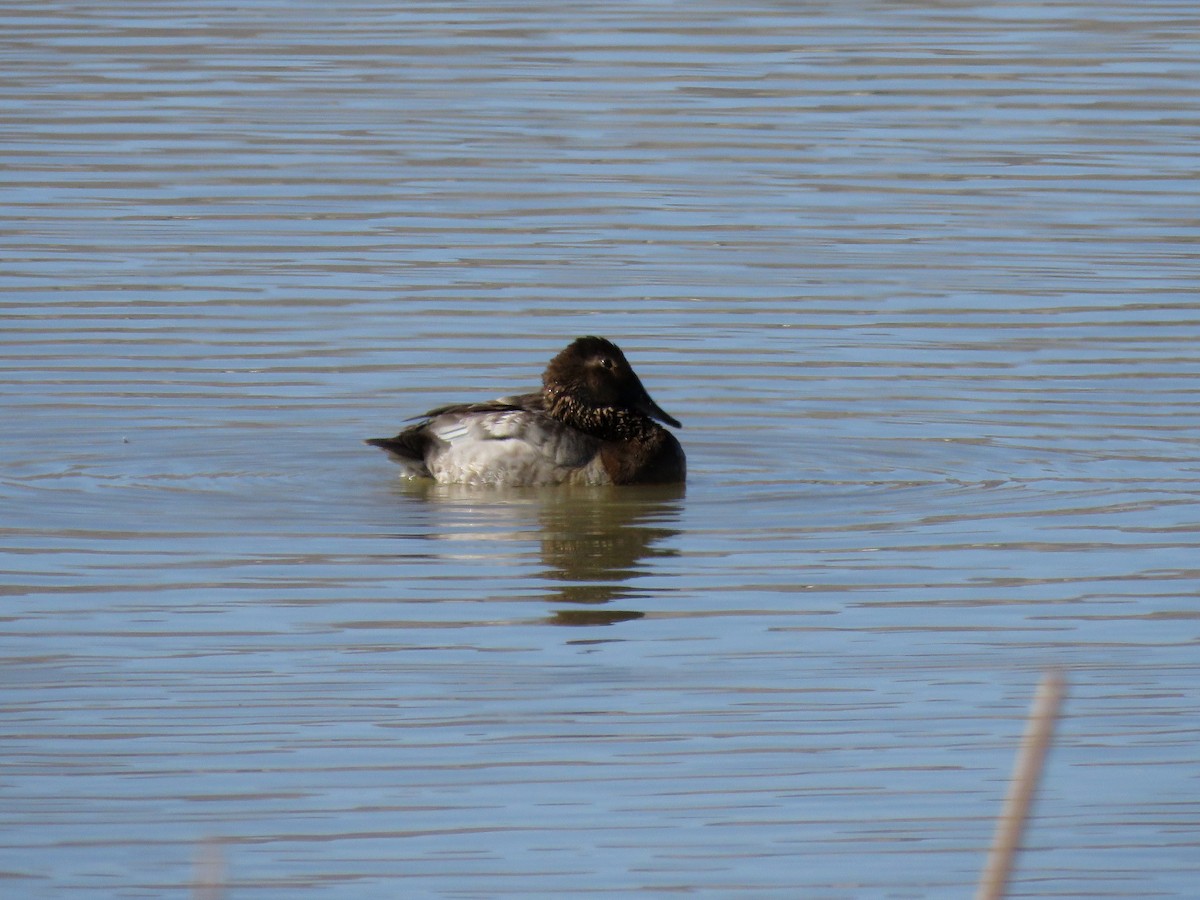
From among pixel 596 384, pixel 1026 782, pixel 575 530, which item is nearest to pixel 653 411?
pixel 596 384

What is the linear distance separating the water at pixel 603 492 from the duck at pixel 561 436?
22cm

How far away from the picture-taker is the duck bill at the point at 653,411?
12.7 m

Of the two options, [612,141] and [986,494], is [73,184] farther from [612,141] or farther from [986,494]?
[986,494]

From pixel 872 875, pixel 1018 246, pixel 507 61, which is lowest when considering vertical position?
pixel 872 875

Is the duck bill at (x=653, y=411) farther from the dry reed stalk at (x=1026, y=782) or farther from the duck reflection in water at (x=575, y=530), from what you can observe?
the dry reed stalk at (x=1026, y=782)

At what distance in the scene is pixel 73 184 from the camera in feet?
62.2

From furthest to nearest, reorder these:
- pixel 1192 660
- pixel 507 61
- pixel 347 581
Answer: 1. pixel 507 61
2. pixel 347 581
3. pixel 1192 660

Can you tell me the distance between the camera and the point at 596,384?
42.1 ft

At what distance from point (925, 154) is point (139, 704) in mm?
12606

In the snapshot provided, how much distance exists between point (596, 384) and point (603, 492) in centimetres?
60

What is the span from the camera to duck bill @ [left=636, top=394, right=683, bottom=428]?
12.7 metres

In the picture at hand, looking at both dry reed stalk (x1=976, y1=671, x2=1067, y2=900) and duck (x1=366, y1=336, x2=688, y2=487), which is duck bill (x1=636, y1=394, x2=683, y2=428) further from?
dry reed stalk (x1=976, y1=671, x2=1067, y2=900)

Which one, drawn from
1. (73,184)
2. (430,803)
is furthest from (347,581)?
(73,184)

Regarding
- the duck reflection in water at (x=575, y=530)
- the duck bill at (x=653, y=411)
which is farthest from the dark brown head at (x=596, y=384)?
the duck reflection in water at (x=575, y=530)
